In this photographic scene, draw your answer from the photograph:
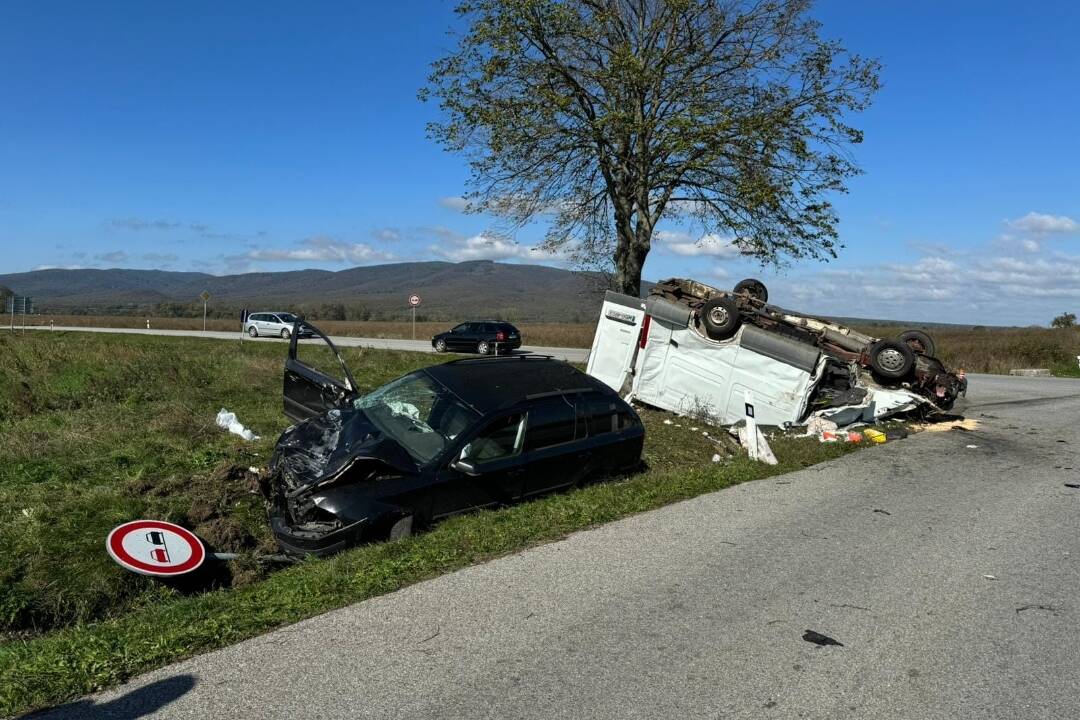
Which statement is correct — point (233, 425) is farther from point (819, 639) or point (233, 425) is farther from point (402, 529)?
point (819, 639)

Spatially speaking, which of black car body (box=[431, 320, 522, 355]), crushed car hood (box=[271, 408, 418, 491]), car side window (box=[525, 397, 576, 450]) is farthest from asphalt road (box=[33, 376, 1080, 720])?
black car body (box=[431, 320, 522, 355])

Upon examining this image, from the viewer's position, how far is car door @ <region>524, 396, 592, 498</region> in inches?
285

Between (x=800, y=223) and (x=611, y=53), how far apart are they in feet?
19.0

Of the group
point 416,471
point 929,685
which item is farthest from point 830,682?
point 416,471

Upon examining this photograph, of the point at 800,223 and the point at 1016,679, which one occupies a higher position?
the point at 800,223

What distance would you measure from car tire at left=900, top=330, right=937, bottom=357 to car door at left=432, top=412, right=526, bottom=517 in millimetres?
9665

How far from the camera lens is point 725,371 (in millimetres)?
12953

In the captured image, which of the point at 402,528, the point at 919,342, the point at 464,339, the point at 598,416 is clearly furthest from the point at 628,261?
the point at 464,339

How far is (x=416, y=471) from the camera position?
640 centimetres

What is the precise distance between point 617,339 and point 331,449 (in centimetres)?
816

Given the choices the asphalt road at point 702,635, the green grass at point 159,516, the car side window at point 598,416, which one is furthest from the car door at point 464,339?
the asphalt road at point 702,635

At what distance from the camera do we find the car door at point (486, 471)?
655 cm

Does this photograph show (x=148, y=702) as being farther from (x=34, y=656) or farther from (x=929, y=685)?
(x=929, y=685)

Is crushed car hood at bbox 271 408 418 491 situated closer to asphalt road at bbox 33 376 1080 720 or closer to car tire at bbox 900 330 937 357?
asphalt road at bbox 33 376 1080 720
